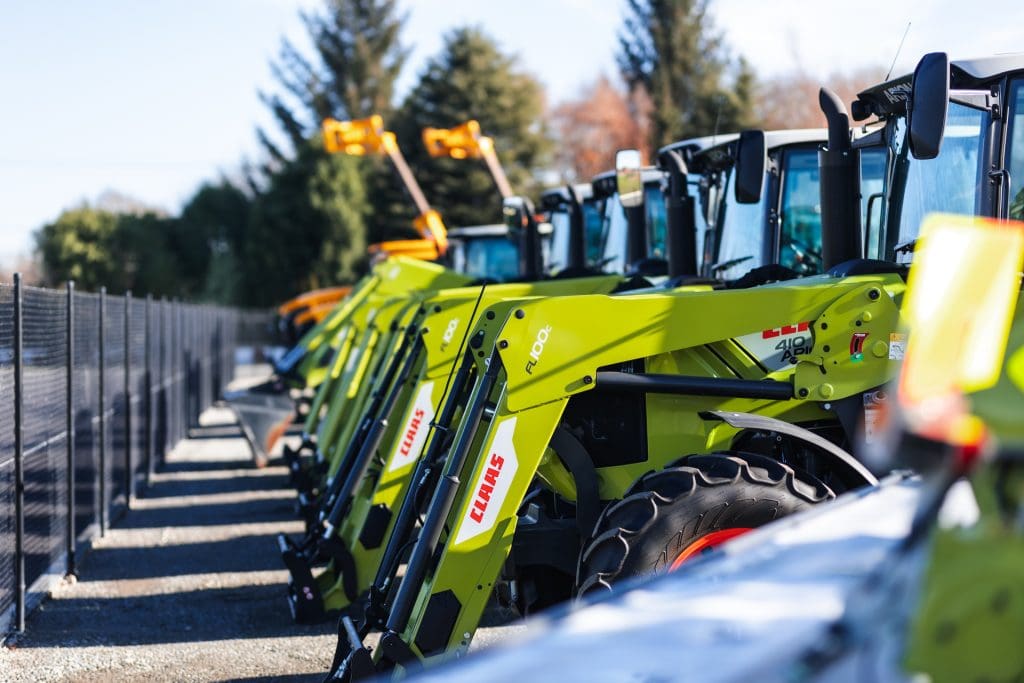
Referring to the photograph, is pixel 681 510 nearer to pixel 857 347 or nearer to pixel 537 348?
pixel 537 348

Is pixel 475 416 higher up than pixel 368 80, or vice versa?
pixel 368 80

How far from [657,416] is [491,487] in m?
0.93

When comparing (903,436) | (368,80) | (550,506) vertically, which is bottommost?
(550,506)

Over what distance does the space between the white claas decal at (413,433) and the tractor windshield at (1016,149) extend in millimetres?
3469

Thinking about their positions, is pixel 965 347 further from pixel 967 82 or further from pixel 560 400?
pixel 967 82

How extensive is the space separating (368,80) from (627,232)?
4568 centimetres

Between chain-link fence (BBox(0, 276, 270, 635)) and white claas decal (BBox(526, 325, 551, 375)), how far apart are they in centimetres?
354

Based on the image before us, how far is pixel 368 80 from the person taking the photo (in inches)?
2186

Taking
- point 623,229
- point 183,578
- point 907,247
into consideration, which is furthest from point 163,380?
point 907,247

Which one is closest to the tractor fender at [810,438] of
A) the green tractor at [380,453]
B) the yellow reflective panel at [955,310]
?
the green tractor at [380,453]

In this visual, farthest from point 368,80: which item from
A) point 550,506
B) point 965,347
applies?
point 965,347

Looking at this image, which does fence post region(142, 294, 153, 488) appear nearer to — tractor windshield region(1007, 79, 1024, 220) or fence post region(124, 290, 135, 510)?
fence post region(124, 290, 135, 510)

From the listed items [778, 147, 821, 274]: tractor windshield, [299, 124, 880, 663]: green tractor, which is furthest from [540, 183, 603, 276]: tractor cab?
[299, 124, 880, 663]: green tractor

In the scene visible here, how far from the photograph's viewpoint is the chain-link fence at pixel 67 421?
7.33 meters
